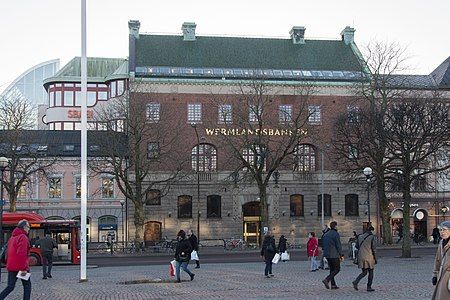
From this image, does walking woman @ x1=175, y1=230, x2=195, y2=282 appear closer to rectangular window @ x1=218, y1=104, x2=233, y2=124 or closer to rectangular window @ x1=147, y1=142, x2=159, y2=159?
rectangular window @ x1=147, y1=142, x2=159, y2=159

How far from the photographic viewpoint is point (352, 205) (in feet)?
227

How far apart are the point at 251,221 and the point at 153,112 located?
1419cm

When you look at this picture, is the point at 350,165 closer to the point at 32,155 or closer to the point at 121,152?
Result: the point at 121,152

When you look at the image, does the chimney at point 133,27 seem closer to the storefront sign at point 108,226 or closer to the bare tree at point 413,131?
the storefront sign at point 108,226

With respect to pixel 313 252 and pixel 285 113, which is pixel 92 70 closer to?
pixel 285 113

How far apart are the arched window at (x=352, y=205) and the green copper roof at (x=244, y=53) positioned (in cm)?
1277

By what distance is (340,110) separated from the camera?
6900 cm

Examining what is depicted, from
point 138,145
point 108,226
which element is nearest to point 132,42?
→ point 138,145

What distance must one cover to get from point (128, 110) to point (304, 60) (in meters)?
23.7

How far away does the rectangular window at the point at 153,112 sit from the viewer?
6206 centimetres

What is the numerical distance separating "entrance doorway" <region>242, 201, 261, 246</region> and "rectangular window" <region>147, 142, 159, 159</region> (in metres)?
11.4

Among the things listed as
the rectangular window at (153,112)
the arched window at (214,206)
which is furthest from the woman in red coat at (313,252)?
the arched window at (214,206)

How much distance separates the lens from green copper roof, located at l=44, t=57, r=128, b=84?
86188mm

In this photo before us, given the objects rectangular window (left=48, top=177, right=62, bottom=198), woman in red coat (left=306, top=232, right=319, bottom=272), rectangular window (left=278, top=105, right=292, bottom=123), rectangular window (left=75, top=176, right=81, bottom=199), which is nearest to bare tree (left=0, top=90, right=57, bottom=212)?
rectangular window (left=48, top=177, right=62, bottom=198)
